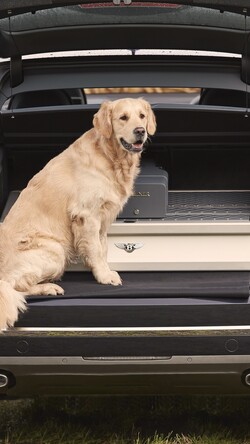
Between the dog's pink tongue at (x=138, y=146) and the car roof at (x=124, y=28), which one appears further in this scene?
the car roof at (x=124, y=28)

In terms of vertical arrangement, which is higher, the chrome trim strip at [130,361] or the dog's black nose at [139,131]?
the dog's black nose at [139,131]

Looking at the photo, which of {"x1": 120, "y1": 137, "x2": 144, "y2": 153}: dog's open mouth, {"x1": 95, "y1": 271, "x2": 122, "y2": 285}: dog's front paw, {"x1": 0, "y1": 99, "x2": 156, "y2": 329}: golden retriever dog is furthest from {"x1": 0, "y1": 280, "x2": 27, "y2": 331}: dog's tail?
{"x1": 120, "y1": 137, "x2": 144, "y2": 153}: dog's open mouth

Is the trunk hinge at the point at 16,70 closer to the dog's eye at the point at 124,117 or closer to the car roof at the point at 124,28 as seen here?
the car roof at the point at 124,28

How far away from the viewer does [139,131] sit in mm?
4465

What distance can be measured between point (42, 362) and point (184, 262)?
856 millimetres

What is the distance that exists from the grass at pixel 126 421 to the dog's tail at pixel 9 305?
97cm

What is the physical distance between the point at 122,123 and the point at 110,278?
2.37ft

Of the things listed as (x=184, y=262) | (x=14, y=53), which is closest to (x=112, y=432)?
(x=184, y=262)

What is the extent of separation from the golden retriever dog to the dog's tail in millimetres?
325

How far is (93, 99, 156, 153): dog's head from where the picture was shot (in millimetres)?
4512

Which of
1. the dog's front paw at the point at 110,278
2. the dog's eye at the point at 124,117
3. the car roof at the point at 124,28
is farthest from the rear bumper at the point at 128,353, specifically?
the car roof at the point at 124,28

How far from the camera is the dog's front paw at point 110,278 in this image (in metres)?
4.38

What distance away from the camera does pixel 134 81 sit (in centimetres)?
521

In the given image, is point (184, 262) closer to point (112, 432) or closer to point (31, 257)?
point (31, 257)
